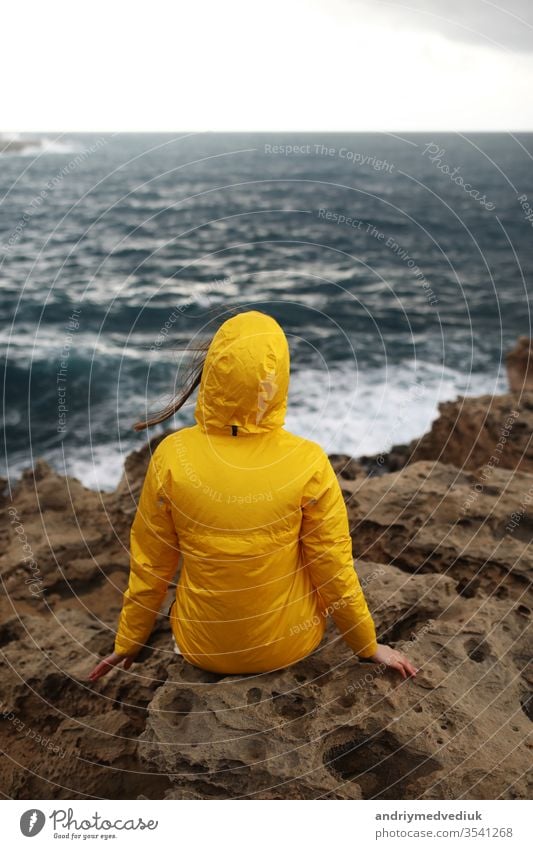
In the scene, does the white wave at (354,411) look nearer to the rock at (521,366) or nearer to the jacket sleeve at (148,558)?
the rock at (521,366)

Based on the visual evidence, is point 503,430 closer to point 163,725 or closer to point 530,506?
point 530,506

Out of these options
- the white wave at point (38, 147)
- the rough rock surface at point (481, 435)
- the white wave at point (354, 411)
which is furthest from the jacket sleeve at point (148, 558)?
the white wave at point (38, 147)

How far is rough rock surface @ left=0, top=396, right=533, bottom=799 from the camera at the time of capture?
2.57 meters

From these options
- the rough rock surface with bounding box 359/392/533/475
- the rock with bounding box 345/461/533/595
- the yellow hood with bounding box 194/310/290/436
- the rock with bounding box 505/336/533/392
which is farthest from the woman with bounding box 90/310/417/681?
the rock with bounding box 505/336/533/392

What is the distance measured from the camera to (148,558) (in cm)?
274

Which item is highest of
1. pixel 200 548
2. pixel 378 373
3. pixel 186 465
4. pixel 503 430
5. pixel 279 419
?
pixel 279 419

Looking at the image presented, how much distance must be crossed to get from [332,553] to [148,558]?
0.75 meters

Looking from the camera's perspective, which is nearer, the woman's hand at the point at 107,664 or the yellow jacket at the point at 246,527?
the yellow jacket at the point at 246,527

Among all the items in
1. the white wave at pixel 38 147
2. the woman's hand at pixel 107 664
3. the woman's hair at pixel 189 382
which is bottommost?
the woman's hand at pixel 107 664

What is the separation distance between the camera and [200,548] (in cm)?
258

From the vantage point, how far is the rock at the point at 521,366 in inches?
346

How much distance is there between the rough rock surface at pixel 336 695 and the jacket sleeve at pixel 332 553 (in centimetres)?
27
